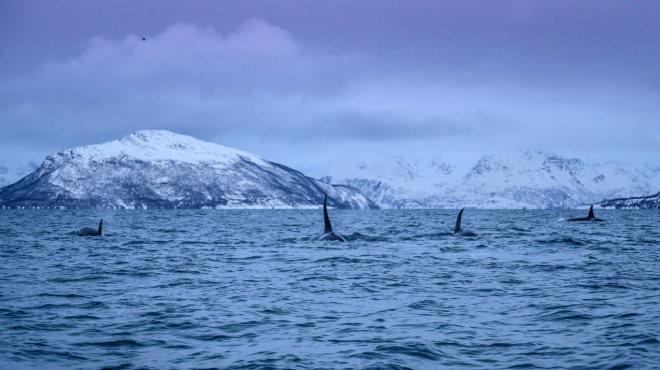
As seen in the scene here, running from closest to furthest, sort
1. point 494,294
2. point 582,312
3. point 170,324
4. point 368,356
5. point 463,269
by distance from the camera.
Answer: point 368,356 < point 170,324 < point 582,312 < point 494,294 < point 463,269

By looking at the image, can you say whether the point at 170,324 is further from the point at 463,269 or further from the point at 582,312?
the point at 463,269

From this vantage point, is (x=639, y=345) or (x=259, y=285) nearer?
(x=639, y=345)

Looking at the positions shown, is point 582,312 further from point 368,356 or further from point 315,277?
point 315,277

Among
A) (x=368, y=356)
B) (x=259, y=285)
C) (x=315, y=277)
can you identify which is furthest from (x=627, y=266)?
(x=368, y=356)

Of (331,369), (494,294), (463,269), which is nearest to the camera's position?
(331,369)

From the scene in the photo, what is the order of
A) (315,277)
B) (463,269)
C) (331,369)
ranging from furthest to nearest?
(463,269)
(315,277)
(331,369)

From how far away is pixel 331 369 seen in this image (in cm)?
1200

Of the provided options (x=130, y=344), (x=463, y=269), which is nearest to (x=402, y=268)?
(x=463, y=269)

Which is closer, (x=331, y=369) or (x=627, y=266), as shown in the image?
(x=331, y=369)

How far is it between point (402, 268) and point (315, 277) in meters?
4.97

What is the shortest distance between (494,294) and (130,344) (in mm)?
11806

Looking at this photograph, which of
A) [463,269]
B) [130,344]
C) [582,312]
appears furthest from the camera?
[463,269]

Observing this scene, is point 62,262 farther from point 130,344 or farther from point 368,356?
point 368,356

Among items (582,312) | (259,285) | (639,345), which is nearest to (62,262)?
(259,285)
